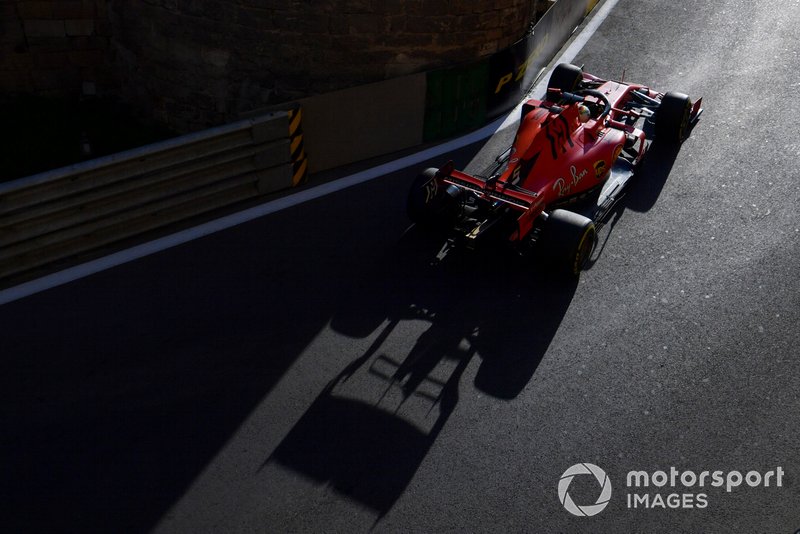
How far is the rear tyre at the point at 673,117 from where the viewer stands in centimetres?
1008

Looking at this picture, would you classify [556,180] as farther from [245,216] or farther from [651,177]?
[245,216]

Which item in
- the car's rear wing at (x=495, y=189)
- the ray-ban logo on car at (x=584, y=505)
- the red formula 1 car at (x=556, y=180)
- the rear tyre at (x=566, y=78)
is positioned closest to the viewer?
the ray-ban logo on car at (x=584, y=505)

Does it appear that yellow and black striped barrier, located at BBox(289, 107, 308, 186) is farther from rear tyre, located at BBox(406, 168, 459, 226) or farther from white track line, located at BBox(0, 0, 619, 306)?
rear tyre, located at BBox(406, 168, 459, 226)

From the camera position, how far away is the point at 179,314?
309 inches

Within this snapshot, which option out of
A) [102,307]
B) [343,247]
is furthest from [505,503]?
[102,307]

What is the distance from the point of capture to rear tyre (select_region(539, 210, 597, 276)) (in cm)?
795

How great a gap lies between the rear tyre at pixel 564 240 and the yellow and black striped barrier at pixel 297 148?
3.23 m

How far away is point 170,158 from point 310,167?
188 cm

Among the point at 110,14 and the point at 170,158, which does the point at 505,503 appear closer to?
the point at 170,158

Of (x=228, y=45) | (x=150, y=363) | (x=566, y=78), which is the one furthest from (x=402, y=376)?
(x=566, y=78)

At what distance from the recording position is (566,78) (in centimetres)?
1105

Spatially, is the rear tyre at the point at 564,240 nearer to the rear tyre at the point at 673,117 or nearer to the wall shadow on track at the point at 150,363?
the wall shadow on track at the point at 150,363

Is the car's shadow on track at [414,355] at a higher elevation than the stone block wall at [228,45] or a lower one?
lower

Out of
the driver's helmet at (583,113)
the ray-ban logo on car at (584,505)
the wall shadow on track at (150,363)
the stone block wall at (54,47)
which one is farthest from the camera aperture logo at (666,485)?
the stone block wall at (54,47)
